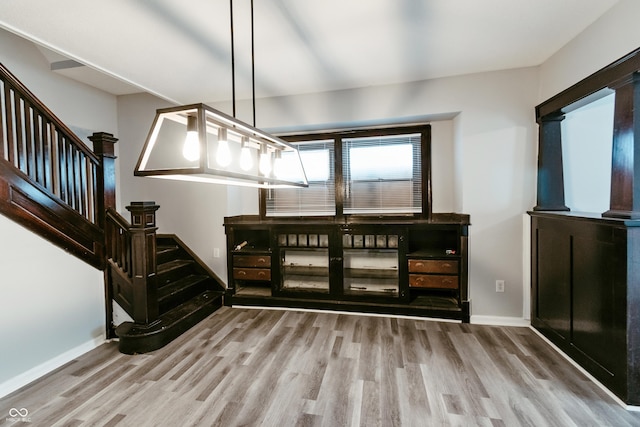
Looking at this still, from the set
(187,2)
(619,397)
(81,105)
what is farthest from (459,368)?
(81,105)

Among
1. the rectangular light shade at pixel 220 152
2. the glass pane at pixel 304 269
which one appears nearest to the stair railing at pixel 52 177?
the rectangular light shade at pixel 220 152

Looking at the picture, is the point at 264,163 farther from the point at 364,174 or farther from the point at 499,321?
the point at 499,321

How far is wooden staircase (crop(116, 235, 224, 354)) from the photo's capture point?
2.74m

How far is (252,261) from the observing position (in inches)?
153

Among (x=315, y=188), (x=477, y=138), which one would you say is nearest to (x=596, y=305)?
(x=477, y=138)

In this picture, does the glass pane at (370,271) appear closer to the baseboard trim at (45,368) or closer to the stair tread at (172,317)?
the stair tread at (172,317)

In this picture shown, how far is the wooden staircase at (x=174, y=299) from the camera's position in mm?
2736

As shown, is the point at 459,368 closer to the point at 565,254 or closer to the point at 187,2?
the point at 565,254

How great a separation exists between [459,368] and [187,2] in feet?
10.9

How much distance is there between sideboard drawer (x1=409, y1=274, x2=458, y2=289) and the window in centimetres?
78

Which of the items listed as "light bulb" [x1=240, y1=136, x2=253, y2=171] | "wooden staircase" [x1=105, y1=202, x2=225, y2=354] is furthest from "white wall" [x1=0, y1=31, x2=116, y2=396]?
"light bulb" [x1=240, y1=136, x2=253, y2=171]

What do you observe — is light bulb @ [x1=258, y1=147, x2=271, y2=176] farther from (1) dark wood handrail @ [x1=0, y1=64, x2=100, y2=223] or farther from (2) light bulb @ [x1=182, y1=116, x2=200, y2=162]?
(1) dark wood handrail @ [x1=0, y1=64, x2=100, y2=223]

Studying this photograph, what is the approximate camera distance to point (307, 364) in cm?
247

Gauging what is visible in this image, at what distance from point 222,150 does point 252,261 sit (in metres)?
2.68
